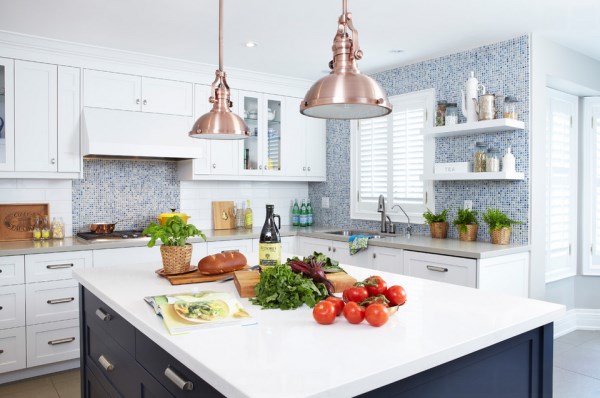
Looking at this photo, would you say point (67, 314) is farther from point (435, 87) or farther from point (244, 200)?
point (435, 87)

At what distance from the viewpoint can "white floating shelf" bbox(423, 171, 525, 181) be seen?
3.58 metres

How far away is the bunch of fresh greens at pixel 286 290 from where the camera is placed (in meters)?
1.77

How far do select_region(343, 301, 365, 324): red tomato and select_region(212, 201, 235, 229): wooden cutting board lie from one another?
139 inches

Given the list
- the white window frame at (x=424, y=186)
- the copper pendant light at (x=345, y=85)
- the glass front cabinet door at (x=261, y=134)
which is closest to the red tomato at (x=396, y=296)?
the copper pendant light at (x=345, y=85)

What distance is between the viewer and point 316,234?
15.1 ft

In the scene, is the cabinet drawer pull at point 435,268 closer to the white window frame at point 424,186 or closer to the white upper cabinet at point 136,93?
the white window frame at point 424,186

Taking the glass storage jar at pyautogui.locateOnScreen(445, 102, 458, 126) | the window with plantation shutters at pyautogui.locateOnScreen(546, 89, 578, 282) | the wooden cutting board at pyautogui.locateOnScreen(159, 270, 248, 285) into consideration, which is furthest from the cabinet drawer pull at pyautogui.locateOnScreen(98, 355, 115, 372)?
the window with plantation shutters at pyautogui.locateOnScreen(546, 89, 578, 282)

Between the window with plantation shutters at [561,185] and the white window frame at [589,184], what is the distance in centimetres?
9

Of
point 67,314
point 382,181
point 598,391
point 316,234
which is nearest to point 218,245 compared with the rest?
point 316,234

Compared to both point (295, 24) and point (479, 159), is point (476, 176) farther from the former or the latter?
point (295, 24)

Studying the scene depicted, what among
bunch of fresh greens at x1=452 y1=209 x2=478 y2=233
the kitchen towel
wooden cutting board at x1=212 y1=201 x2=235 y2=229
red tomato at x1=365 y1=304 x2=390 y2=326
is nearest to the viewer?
red tomato at x1=365 y1=304 x2=390 y2=326

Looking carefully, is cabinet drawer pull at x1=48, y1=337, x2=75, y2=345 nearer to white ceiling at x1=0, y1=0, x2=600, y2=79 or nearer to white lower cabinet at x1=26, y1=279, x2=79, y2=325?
white lower cabinet at x1=26, y1=279, x2=79, y2=325

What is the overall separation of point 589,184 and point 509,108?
62.2 inches

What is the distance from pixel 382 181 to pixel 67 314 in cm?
295
